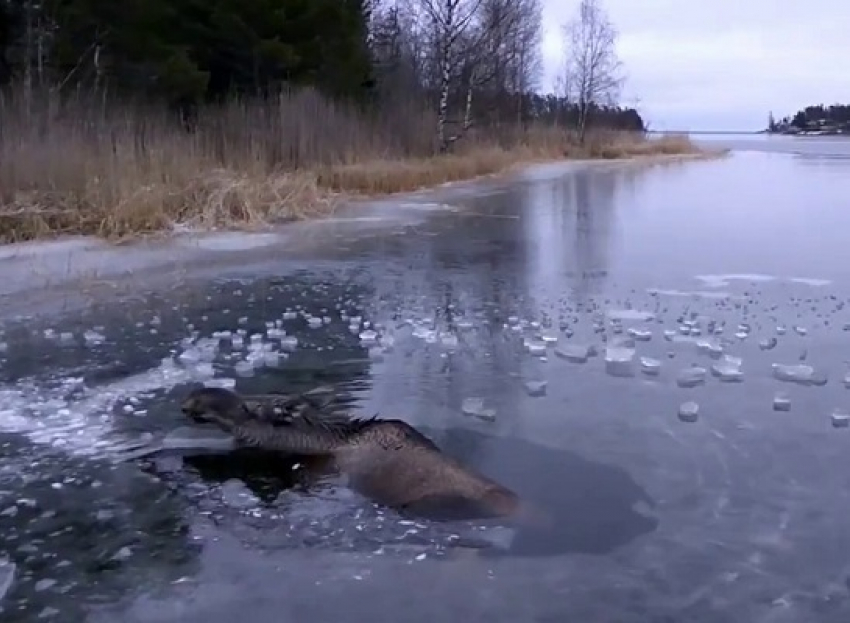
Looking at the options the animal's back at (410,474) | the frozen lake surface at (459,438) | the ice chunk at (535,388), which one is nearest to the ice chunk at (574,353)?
the frozen lake surface at (459,438)

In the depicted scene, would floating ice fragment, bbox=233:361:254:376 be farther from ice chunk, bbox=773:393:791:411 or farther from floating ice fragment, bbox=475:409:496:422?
ice chunk, bbox=773:393:791:411

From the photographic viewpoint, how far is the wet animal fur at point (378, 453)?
367 cm

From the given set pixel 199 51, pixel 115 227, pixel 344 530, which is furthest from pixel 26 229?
pixel 199 51

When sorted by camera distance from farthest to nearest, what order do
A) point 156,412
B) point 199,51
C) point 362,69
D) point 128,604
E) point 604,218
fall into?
1. point 362,69
2. point 199,51
3. point 604,218
4. point 156,412
5. point 128,604

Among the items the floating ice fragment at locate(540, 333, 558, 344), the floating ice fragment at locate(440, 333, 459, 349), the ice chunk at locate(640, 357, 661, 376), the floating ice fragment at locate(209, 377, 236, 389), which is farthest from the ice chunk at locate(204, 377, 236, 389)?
the ice chunk at locate(640, 357, 661, 376)

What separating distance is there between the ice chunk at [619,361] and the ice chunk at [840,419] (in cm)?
109

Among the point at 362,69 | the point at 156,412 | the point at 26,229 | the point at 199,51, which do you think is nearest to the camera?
the point at 156,412

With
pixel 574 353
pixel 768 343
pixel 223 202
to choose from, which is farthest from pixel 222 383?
pixel 223 202

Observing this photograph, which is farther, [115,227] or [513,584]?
[115,227]

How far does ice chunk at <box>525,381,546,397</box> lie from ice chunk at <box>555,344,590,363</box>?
0.55 meters

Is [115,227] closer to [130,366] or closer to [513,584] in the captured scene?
[130,366]

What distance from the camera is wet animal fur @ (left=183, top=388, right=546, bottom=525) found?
3674mm

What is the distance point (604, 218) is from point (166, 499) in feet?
37.6

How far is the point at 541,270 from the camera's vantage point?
30.9 ft
